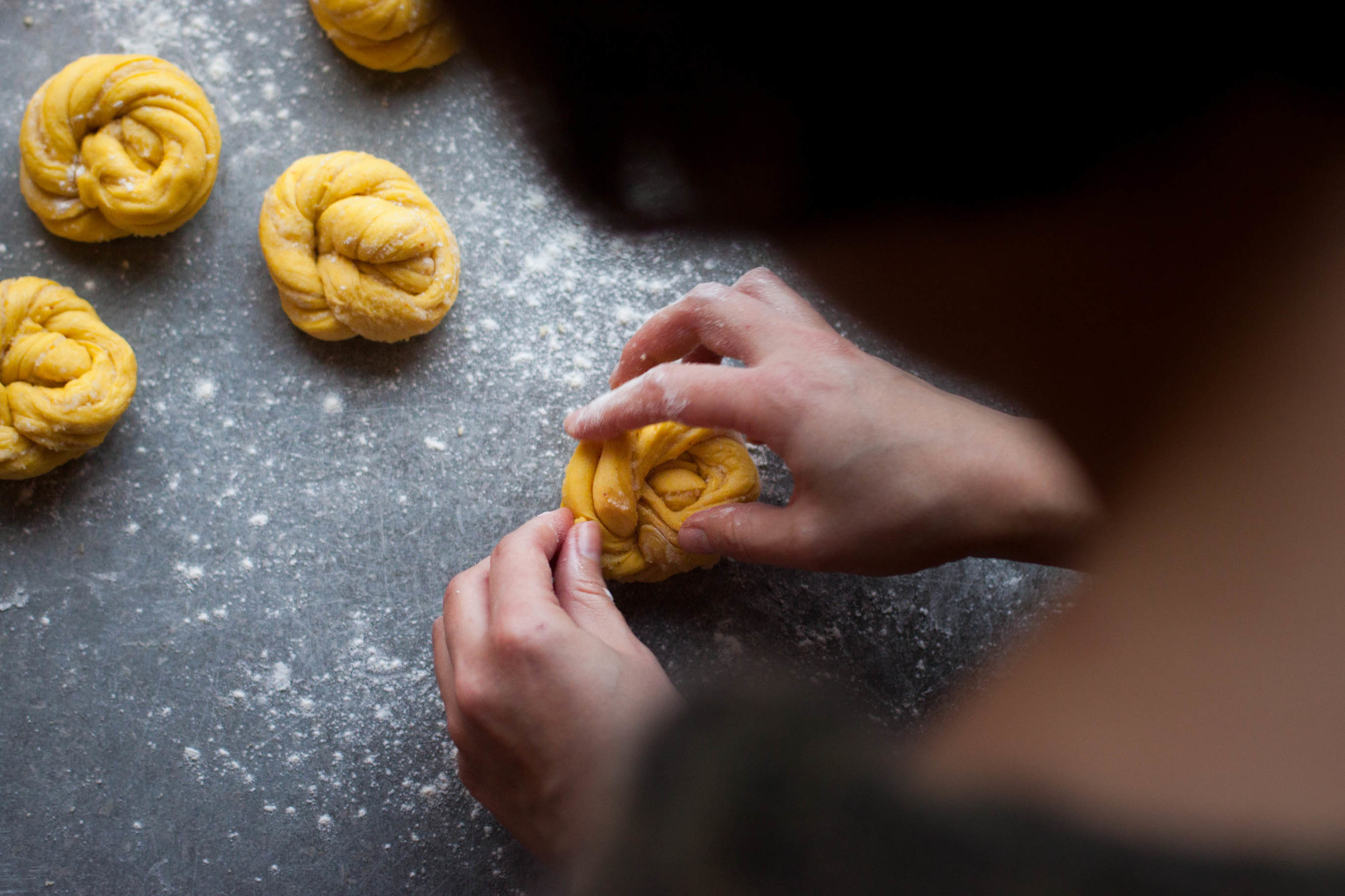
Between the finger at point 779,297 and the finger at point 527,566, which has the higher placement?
the finger at point 779,297

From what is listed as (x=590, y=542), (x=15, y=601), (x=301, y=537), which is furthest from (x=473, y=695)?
(x=15, y=601)

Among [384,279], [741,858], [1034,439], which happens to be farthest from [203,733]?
[1034,439]

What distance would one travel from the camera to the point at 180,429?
1.16 metres

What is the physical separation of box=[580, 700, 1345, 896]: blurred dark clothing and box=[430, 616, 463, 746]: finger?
0.48 m

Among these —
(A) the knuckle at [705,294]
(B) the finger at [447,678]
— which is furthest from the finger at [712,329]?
(B) the finger at [447,678]

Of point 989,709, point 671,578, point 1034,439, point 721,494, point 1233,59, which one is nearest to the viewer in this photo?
point 1233,59

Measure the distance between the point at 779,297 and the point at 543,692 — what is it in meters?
0.55

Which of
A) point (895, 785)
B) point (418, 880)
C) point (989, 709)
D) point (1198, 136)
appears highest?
point (1198, 136)

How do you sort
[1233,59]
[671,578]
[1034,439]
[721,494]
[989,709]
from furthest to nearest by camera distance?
[671,578] → [721,494] → [1034,439] → [989,709] → [1233,59]

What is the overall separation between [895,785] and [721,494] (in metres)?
0.61

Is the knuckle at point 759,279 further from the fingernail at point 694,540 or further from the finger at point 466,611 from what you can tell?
the finger at point 466,611

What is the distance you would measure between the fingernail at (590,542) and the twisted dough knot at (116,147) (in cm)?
75

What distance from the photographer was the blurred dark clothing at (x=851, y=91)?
26 centimetres

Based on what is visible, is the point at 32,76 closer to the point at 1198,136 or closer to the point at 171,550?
the point at 171,550
